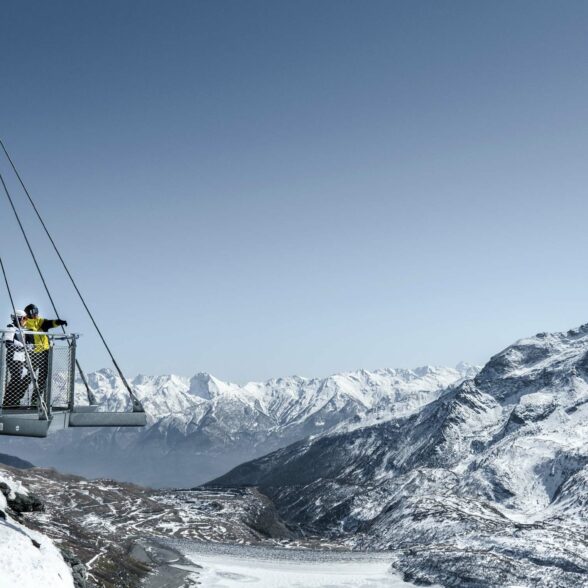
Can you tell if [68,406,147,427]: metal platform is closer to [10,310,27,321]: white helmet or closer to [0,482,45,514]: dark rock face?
[10,310,27,321]: white helmet

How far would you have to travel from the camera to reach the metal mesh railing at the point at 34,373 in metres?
26.4

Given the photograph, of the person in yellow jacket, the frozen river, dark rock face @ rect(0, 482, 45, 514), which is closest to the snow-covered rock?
the person in yellow jacket

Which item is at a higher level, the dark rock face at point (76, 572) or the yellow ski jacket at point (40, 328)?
the yellow ski jacket at point (40, 328)

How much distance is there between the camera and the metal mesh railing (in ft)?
86.5

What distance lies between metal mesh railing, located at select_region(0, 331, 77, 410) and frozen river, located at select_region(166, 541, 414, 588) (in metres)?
105

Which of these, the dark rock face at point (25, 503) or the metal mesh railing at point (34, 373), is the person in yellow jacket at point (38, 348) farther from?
the dark rock face at point (25, 503)

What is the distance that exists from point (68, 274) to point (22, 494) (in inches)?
3851

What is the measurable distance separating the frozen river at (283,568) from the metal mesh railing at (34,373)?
10550cm

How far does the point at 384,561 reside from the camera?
516ft

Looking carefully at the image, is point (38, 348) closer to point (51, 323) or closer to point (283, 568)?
point (51, 323)

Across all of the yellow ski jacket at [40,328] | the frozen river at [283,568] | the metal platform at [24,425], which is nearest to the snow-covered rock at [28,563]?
the metal platform at [24,425]

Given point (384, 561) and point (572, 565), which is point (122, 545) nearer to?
point (384, 561)

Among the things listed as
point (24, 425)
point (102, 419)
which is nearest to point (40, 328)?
point (24, 425)

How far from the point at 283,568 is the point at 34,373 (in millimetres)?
134879
